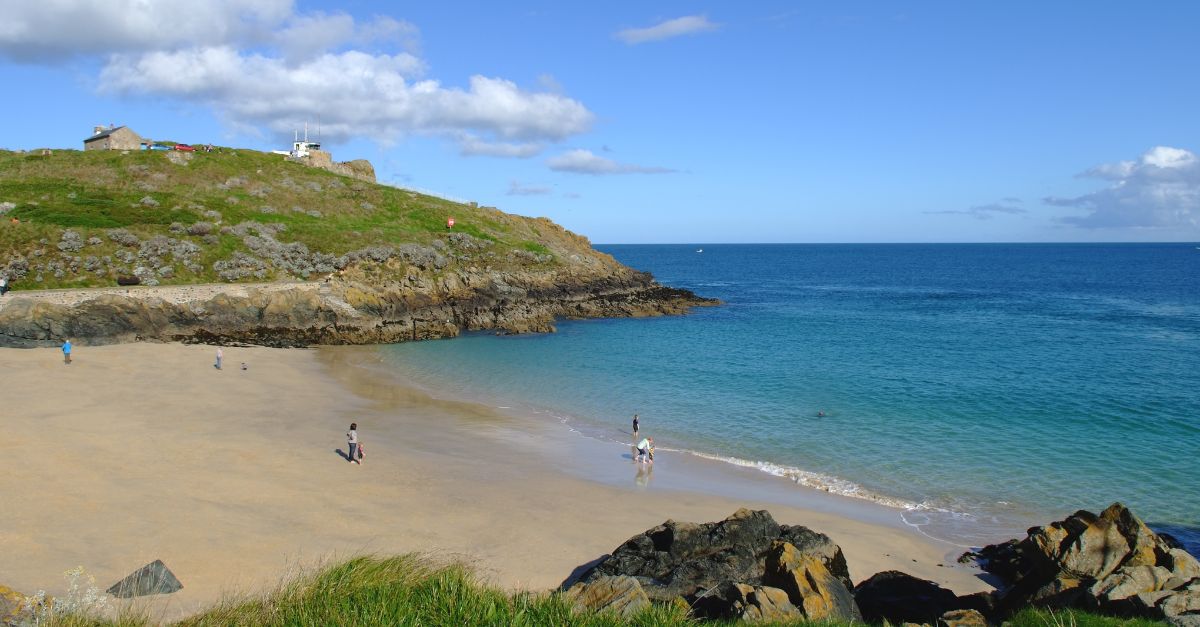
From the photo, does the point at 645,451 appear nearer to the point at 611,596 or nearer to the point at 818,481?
the point at 818,481

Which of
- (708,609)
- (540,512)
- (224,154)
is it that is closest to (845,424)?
(540,512)

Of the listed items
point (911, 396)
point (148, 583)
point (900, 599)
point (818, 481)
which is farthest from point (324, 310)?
point (900, 599)

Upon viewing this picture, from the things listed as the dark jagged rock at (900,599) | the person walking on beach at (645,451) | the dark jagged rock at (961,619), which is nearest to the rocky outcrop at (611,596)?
the dark jagged rock at (900,599)

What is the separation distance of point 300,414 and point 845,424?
72.3 ft

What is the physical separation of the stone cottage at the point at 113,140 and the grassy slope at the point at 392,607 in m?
89.4

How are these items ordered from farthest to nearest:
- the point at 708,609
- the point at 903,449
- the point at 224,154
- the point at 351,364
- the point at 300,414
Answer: the point at 224,154, the point at 351,364, the point at 300,414, the point at 903,449, the point at 708,609

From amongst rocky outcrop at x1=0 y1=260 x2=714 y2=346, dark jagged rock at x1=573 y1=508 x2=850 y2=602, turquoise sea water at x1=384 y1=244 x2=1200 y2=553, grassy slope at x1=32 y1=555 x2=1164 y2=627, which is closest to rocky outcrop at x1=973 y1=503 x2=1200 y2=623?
grassy slope at x1=32 y1=555 x2=1164 y2=627

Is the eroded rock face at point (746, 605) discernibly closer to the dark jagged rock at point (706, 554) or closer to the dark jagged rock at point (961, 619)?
the dark jagged rock at point (706, 554)

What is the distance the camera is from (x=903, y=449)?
86.2ft

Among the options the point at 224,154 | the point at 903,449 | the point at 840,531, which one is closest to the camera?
the point at 840,531

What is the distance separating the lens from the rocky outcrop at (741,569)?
11711mm

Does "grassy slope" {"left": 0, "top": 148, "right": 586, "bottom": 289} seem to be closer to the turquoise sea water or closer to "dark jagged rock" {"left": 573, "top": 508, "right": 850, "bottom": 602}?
the turquoise sea water

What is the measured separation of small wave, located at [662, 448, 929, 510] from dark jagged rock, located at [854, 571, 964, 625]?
7.12m

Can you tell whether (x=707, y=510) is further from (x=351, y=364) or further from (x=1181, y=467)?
(x=351, y=364)
